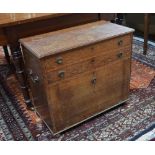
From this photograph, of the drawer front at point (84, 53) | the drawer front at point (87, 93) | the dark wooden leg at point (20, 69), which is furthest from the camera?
the dark wooden leg at point (20, 69)

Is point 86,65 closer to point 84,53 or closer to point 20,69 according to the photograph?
point 84,53

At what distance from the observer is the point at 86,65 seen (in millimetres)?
1635

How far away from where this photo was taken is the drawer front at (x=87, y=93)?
162 cm

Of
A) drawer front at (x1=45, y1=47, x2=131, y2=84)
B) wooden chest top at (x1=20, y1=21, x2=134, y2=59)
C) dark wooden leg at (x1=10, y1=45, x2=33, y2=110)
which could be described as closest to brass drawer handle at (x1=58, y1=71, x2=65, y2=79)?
drawer front at (x1=45, y1=47, x2=131, y2=84)

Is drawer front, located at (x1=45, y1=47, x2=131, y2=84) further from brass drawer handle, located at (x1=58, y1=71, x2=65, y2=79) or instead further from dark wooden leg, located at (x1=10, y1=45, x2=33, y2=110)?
dark wooden leg, located at (x1=10, y1=45, x2=33, y2=110)

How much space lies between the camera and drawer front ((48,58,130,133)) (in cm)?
162

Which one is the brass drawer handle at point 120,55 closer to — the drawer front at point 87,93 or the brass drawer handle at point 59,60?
the drawer front at point 87,93

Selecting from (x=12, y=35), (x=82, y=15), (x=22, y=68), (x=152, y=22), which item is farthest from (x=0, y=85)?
(x=152, y=22)

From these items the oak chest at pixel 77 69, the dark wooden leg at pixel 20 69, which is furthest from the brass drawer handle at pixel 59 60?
the dark wooden leg at pixel 20 69

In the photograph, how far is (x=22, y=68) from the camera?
1.90m

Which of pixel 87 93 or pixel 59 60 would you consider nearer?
pixel 59 60

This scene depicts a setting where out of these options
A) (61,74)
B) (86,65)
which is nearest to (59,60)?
(61,74)

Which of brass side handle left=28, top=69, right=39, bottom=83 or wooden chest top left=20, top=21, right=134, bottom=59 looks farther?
brass side handle left=28, top=69, right=39, bottom=83

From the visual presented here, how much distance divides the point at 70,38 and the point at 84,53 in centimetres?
16
